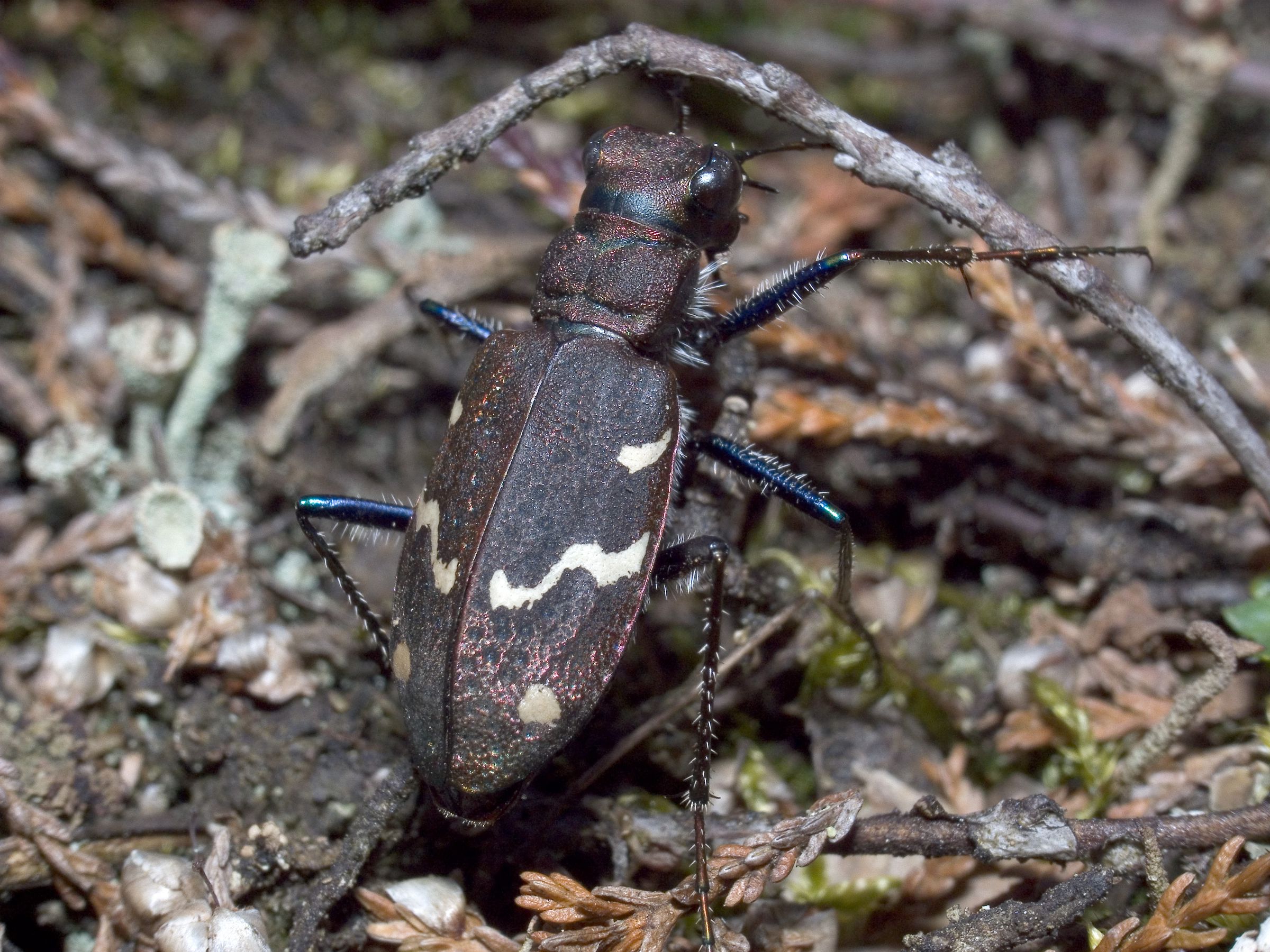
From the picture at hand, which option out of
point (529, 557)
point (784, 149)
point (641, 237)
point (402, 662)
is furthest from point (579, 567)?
point (784, 149)

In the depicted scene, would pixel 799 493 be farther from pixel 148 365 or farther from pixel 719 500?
pixel 148 365

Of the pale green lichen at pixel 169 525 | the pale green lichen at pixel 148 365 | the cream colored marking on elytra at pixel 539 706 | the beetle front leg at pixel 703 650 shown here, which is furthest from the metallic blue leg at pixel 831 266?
the pale green lichen at pixel 148 365

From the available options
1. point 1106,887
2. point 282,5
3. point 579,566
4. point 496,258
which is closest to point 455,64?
point 282,5

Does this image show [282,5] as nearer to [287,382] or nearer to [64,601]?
[287,382]

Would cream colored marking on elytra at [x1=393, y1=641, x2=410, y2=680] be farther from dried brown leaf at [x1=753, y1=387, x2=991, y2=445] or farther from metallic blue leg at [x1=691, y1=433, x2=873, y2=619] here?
dried brown leaf at [x1=753, y1=387, x2=991, y2=445]

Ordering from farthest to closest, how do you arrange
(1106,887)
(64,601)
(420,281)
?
(420,281) → (64,601) → (1106,887)

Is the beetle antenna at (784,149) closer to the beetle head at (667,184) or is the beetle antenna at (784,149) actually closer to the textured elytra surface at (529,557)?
the beetle head at (667,184)
